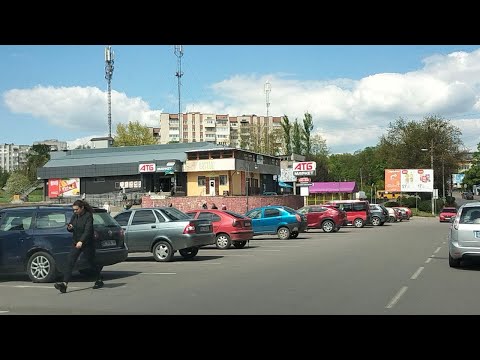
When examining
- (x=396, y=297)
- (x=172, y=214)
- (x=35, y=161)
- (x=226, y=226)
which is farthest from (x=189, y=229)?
(x=35, y=161)

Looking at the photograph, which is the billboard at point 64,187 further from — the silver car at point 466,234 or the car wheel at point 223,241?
the silver car at point 466,234

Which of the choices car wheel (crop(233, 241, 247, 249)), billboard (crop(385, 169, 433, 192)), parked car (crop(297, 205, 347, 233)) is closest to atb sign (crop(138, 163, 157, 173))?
billboard (crop(385, 169, 433, 192))

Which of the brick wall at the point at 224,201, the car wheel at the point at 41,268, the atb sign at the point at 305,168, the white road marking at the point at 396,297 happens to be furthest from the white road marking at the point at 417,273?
the atb sign at the point at 305,168

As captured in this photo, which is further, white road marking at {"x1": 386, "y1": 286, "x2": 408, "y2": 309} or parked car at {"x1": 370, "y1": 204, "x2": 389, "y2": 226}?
parked car at {"x1": 370, "y1": 204, "x2": 389, "y2": 226}

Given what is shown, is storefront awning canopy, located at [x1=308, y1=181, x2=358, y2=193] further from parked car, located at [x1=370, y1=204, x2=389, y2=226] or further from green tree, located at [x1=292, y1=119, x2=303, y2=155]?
parked car, located at [x1=370, y1=204, x2=389, y2=226]

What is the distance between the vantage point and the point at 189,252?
733 inches

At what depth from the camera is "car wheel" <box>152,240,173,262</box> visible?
1738cm

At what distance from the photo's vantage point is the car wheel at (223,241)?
21.8m

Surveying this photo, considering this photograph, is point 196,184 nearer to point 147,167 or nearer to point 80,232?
point 147,167

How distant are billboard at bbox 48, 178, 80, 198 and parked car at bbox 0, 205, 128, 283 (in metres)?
62.0
